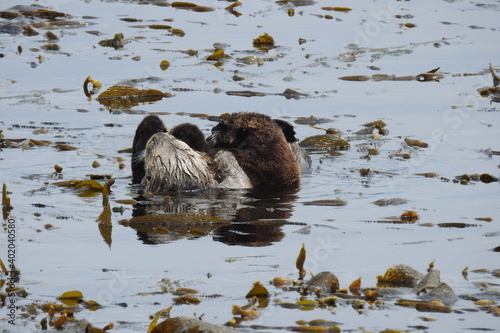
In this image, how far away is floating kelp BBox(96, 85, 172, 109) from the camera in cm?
968

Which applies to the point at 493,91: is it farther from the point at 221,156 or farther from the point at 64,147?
the point at 64,147

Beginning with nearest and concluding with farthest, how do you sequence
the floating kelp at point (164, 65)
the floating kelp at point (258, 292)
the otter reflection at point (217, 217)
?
the floating kelp at point (258, 292) → the otter reflection at point (217, 217) → the floating kelp at point (164, 65)

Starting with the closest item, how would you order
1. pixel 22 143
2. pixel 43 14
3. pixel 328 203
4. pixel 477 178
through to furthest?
pixel 328 203, pixel 477 178, pixel 22 143, pixel 43 14

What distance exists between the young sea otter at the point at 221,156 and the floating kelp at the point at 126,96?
259 centimetres

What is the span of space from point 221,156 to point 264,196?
0.47 metres

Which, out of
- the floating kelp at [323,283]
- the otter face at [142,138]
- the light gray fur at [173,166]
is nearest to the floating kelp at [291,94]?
the otter face at [142,138]

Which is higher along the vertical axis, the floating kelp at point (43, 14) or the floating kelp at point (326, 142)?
the floating kelp at point (43, 14)

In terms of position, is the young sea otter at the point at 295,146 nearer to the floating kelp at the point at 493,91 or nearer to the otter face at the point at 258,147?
the otter face at the point at 258,147

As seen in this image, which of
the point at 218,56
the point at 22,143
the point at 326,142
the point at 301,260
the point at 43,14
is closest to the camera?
the point at 301,260

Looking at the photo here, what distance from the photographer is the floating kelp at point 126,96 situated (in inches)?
381

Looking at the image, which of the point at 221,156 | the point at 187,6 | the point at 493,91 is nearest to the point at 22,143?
the point at 221,156

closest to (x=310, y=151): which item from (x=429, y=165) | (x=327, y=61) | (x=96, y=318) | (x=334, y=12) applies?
(x=429, y=165)

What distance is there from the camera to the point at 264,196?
6.90 metres

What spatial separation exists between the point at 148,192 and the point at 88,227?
1.13 meters
